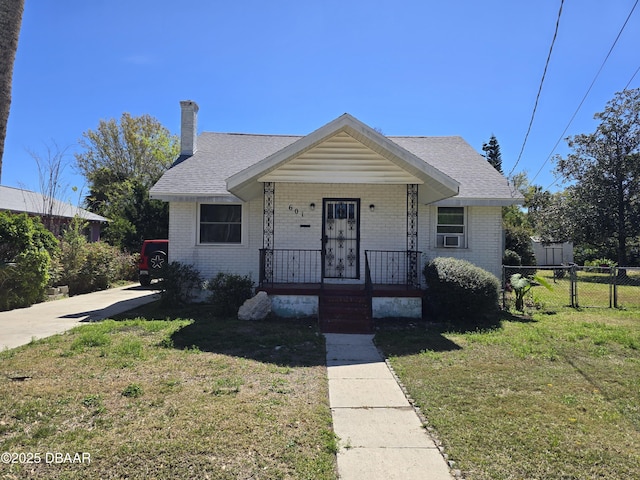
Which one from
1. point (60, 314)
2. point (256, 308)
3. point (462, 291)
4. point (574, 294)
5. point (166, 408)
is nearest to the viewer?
point (166, 408)

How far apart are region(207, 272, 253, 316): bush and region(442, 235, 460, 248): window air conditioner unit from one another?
5.86 m

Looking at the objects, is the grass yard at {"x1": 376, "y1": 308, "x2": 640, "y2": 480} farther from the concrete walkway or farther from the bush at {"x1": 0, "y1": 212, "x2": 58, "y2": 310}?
the bush at {"x1": 0, "y1": 212, "x2": 58, "y2": 310}

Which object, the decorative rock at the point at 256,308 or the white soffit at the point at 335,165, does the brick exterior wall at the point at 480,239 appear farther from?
the decorative rock at the point at 256,308

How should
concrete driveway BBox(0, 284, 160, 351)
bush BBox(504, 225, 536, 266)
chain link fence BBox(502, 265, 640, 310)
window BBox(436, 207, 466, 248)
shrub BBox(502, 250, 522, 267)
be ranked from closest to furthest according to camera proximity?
1. concrete driveway BBox(0, 284, 160, 351)
2. chain link fence BBox(502, 265, 640, 310)
3. window BBox(436, 207, 466, 248)
4. shrub BBox(502, 250, 522, 267)
5. bush BBox(504, 225, 536, 266)

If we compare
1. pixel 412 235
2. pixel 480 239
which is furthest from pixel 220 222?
pixel 480 239

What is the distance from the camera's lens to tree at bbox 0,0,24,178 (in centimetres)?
403

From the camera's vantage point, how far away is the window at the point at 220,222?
11797 millimetres

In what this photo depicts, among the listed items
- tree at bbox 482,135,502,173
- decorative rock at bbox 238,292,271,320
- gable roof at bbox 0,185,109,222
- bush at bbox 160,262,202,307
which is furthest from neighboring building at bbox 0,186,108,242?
tree at bbox 482,135,502,173

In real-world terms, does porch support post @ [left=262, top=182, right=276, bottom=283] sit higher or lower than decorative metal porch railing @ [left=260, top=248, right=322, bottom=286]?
higher

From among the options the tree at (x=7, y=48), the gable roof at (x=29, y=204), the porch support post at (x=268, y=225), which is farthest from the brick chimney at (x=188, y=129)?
the tree at (x=7, y=48)

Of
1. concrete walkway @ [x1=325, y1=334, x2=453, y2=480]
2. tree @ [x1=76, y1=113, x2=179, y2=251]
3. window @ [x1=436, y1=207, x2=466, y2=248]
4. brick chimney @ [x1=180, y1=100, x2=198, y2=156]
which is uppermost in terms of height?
tree @ [x1=76, y1=113, x2=179, y2=251]

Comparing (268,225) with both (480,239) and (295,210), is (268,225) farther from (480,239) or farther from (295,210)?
(480,239)

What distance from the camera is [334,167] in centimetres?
982

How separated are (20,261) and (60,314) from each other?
1960 millimetres
